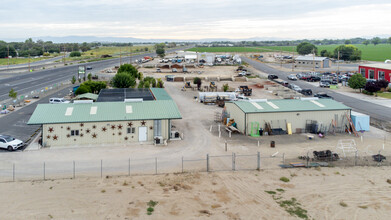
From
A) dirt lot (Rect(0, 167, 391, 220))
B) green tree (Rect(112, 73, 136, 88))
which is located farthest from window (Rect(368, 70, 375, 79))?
dirt lot (Rect(0, 167, 391, 220))

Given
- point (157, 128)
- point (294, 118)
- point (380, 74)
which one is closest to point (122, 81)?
point (157, 128)

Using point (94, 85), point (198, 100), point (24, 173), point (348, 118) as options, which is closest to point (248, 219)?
point (24, 173)

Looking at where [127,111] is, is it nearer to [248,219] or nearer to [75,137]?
[75,137]

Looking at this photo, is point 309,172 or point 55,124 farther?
point 55,124

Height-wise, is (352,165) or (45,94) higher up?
(45,94)

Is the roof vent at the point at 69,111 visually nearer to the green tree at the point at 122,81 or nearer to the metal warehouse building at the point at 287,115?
the metal warehouse building at the point at 287,115

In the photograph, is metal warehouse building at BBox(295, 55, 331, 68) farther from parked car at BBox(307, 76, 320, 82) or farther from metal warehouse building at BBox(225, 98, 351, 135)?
metal warehouse building at BBox(225, 98, 351, 135)
